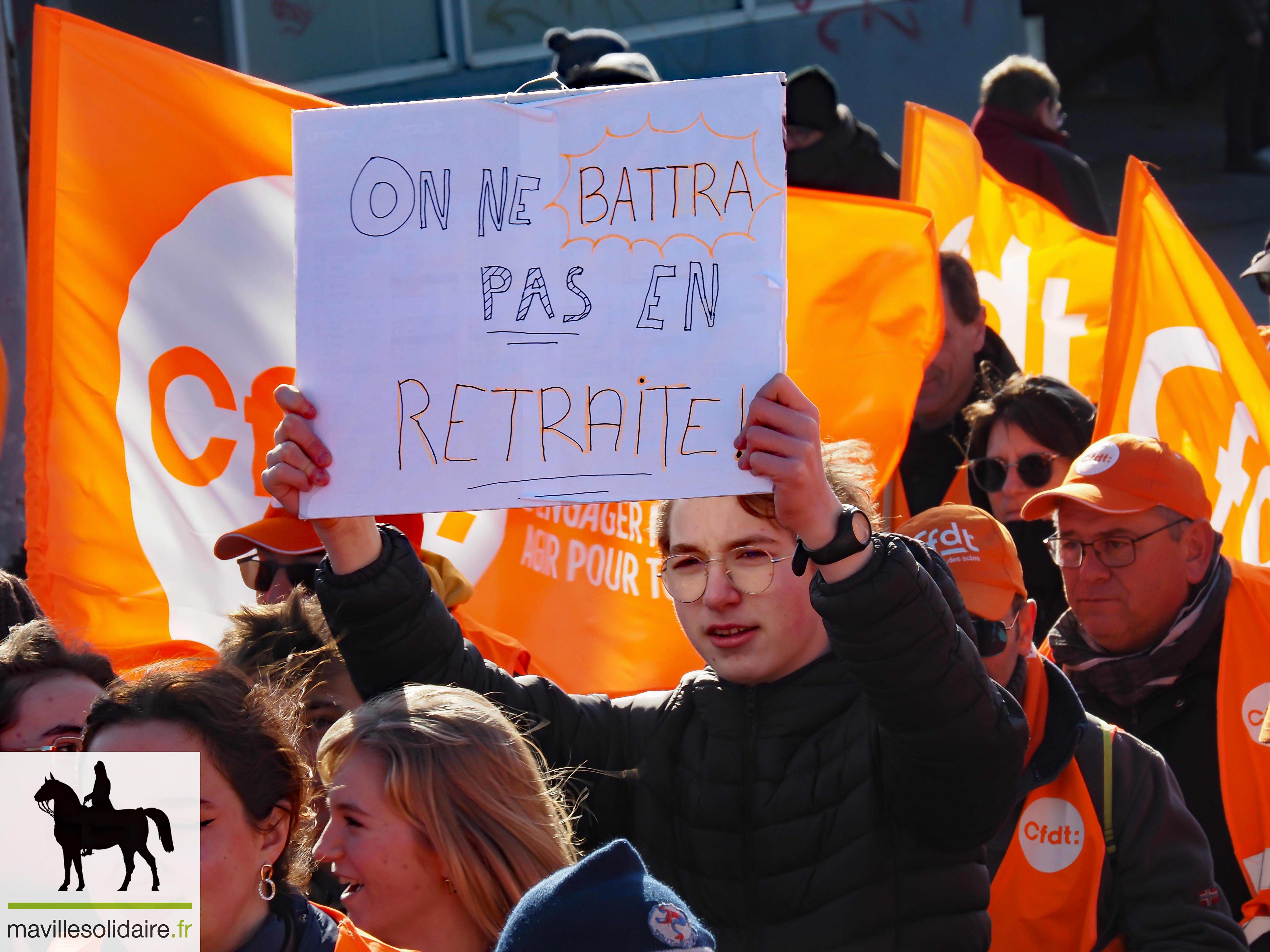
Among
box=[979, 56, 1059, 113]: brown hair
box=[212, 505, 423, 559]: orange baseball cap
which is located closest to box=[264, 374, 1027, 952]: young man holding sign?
box=[212, 505, 423, 559]: orange baseball cap

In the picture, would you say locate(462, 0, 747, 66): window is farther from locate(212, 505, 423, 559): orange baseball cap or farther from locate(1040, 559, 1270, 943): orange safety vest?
locate(1040, 559, 1270, 943): orange safety vest

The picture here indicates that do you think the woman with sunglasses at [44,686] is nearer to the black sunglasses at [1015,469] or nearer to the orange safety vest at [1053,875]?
the orange safety vest at [1053,875]

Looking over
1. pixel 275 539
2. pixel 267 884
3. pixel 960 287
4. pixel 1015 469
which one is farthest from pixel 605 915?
pixel 960 287

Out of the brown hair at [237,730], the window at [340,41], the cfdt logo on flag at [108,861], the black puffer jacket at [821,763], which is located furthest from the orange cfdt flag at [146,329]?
the window at [340,41]

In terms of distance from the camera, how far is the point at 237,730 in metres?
2.12

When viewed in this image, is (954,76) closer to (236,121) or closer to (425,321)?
(236,121)

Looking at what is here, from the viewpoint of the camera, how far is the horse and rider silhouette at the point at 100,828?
6.34ft

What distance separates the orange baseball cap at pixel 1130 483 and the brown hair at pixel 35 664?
2.08m

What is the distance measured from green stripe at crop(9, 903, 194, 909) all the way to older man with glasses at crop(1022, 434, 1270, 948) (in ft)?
6.73

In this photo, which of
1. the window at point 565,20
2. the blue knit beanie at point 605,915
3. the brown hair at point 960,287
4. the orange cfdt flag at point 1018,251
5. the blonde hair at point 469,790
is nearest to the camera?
the blue knit beanie at point 605,915

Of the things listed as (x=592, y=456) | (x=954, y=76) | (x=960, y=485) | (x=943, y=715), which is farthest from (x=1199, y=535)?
(x=954, y=76)

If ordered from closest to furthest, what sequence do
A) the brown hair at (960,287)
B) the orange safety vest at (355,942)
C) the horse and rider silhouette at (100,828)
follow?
the orange safety vest at (355,942), the horse and rider silhouette at (100,828), the brown hair at (960,287)

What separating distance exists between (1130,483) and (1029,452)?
70 centimetres

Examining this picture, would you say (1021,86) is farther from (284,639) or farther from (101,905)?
(101,905)
